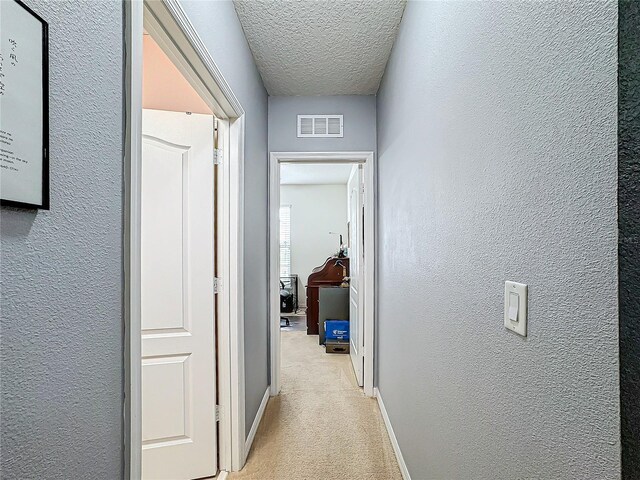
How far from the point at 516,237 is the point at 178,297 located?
1.71 meters

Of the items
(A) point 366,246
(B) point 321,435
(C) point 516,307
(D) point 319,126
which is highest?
(D) point 319,126

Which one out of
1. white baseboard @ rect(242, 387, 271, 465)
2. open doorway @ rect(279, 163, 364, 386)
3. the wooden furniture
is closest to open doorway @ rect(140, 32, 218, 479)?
white baseboard @ rect(242, 387, 271, 465)

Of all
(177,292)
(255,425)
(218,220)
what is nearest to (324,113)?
(218,220)

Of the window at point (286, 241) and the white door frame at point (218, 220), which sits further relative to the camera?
the window at point (286, 241)

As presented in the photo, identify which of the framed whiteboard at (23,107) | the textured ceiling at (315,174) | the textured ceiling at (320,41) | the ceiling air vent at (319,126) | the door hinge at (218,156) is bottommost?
the framed whiteboard at (23,107)

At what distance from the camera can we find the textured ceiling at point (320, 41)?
2.03m

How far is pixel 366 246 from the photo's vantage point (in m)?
3.20

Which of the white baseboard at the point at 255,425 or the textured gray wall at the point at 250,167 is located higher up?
the textured gray wall at the point at 250,167

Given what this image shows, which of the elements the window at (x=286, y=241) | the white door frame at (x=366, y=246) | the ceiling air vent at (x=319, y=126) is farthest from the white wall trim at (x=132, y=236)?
the window at (x=286, y=241)

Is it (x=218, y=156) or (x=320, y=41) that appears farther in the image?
(x=320, y=41)

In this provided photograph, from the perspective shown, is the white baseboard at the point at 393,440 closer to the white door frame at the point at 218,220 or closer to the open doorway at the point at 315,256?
the white door frame at the point at 218,220

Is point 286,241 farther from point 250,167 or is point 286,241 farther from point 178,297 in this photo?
point 178,297

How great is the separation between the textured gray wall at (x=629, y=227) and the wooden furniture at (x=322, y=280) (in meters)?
4.86

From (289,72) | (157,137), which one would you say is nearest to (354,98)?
(289,72)
